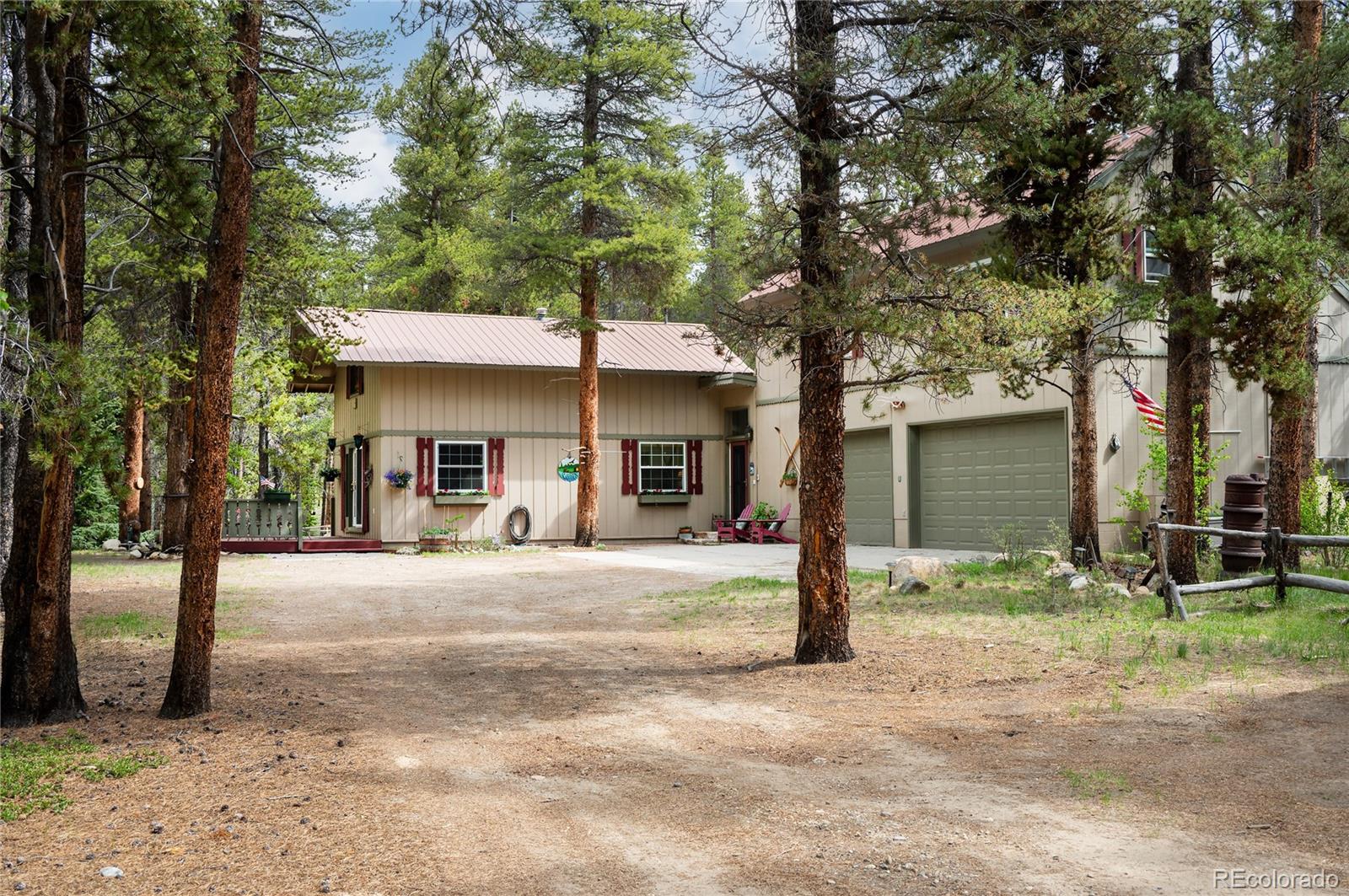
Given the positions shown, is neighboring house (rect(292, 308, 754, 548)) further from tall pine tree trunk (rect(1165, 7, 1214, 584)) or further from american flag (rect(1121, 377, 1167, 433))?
tall pine tree trunk (rect(1165, 7, 1214, 584))

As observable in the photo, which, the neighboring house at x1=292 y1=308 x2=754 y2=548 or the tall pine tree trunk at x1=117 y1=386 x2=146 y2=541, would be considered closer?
the tall pine tree trunk at x1=117 y1=386 x2=146 y2=541

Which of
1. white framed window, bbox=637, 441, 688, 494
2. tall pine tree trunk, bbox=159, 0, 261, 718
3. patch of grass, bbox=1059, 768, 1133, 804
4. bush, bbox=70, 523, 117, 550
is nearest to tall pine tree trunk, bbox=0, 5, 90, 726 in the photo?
tall pine tree trunk, bbox=159, 0, 261, 718

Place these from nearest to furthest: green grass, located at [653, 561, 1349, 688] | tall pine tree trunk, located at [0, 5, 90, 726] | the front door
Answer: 1. tall pine tree trunk, located at [0, 5, 90, 726]
2. green grass, located at [653, 561, 1349, 688]
3. the front door

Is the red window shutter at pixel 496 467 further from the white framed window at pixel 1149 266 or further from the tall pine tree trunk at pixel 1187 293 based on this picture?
the tall pine tree trunk at pixel 1187 293

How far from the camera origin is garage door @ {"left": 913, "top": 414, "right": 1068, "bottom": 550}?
16.2 metres

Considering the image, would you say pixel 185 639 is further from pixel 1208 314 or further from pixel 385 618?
pixel 1208 314

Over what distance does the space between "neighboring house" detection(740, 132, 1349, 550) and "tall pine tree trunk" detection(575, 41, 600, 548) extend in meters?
3.64

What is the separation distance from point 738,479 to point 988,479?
24.8 feet

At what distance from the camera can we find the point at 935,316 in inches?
299

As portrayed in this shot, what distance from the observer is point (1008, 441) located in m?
17.1

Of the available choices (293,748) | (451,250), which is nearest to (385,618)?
(293,748)

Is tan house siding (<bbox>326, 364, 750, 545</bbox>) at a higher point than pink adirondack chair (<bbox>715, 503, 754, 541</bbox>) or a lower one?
higher

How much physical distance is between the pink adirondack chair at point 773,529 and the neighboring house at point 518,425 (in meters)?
2.11

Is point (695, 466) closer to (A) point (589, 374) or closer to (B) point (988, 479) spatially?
(A) point (589, 374)
